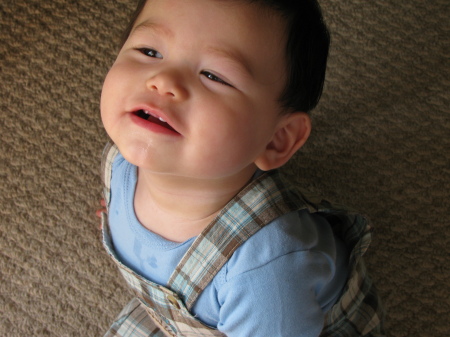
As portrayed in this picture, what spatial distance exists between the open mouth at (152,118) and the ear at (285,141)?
14 centimetres

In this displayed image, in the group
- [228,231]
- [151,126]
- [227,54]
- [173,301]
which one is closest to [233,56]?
[227,54]

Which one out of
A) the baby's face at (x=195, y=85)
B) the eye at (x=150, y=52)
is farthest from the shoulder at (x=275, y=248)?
the eye at (x=150, y=52)

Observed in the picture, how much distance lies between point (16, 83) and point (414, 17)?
2.60ft

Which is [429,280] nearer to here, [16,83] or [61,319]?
[61,319]

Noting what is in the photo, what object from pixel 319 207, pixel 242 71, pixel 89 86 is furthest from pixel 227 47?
pixel 89 86

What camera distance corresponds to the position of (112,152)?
772mm

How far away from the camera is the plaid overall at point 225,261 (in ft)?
2.00

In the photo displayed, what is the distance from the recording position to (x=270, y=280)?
0.58 metres

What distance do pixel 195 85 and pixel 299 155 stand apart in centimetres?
47

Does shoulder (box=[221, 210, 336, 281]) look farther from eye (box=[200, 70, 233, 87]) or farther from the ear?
eye (box=[200, 70, 233, 87])

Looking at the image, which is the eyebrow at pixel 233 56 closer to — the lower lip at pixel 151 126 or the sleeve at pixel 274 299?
the lower lip at pixel 151 126

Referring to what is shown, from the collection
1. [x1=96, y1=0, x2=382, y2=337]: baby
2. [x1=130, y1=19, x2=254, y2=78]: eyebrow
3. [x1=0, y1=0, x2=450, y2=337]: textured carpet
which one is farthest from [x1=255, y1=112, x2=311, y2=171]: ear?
[x1=0, y1=0, x2=450, y2=337]: textured carpet

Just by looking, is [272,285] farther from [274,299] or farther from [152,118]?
[152,118]

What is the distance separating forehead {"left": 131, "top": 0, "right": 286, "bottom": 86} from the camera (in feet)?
1.67
